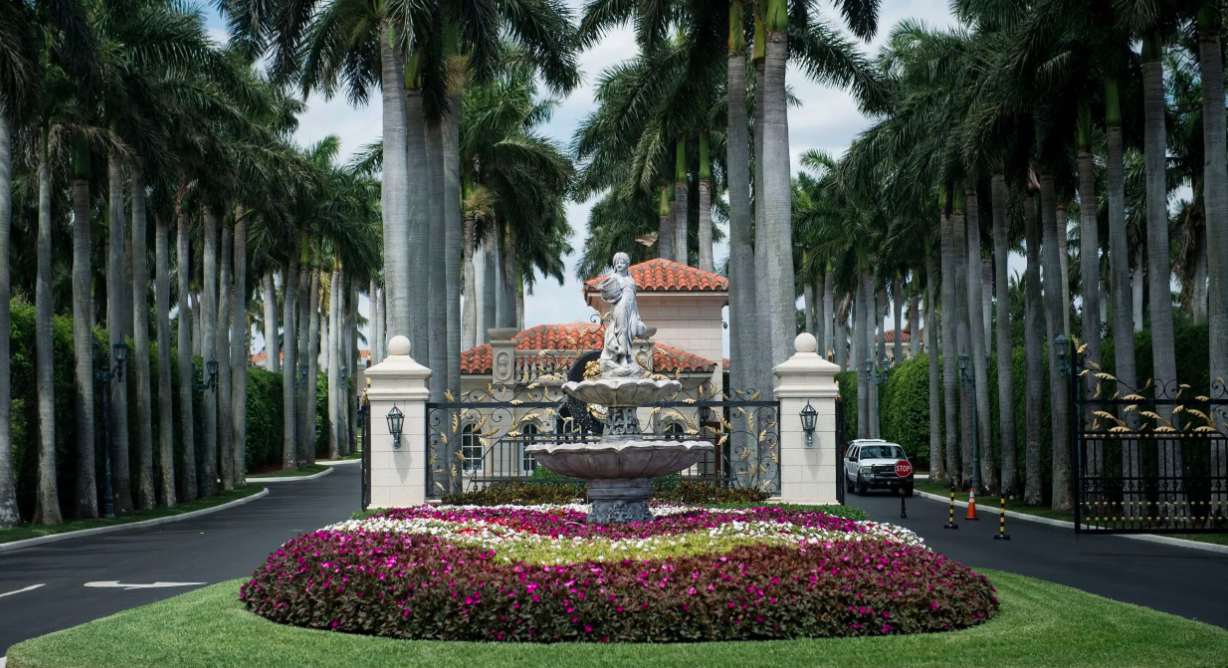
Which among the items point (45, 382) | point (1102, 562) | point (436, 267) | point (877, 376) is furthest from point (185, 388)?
point (877, 376)

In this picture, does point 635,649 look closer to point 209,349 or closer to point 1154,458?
point 1154,458

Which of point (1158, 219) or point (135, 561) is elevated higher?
point (1158, 219)

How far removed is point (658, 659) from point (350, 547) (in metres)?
3.94

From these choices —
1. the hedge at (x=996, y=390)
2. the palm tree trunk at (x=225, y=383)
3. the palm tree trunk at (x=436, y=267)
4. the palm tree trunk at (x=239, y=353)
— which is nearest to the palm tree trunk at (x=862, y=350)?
the hedge at (x=996, y=390)

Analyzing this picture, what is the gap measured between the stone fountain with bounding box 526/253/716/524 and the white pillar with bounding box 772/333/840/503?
2271mm

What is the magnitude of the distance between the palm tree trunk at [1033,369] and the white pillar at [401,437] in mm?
19634

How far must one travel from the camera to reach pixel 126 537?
24422 mm

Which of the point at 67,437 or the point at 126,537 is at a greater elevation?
the point at 67,437

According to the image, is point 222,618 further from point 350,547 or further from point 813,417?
point 813,417

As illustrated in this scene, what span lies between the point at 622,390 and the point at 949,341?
93.2ft

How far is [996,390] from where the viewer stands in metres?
39.4

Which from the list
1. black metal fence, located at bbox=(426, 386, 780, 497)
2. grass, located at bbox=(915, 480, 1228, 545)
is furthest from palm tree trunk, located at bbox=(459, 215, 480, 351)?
black metal fence, located at bbox=(426, 386, 780, 497)

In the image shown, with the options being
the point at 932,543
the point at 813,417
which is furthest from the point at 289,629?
the point at 932,543

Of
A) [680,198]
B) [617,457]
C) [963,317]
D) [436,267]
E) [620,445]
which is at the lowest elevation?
[617,457]
